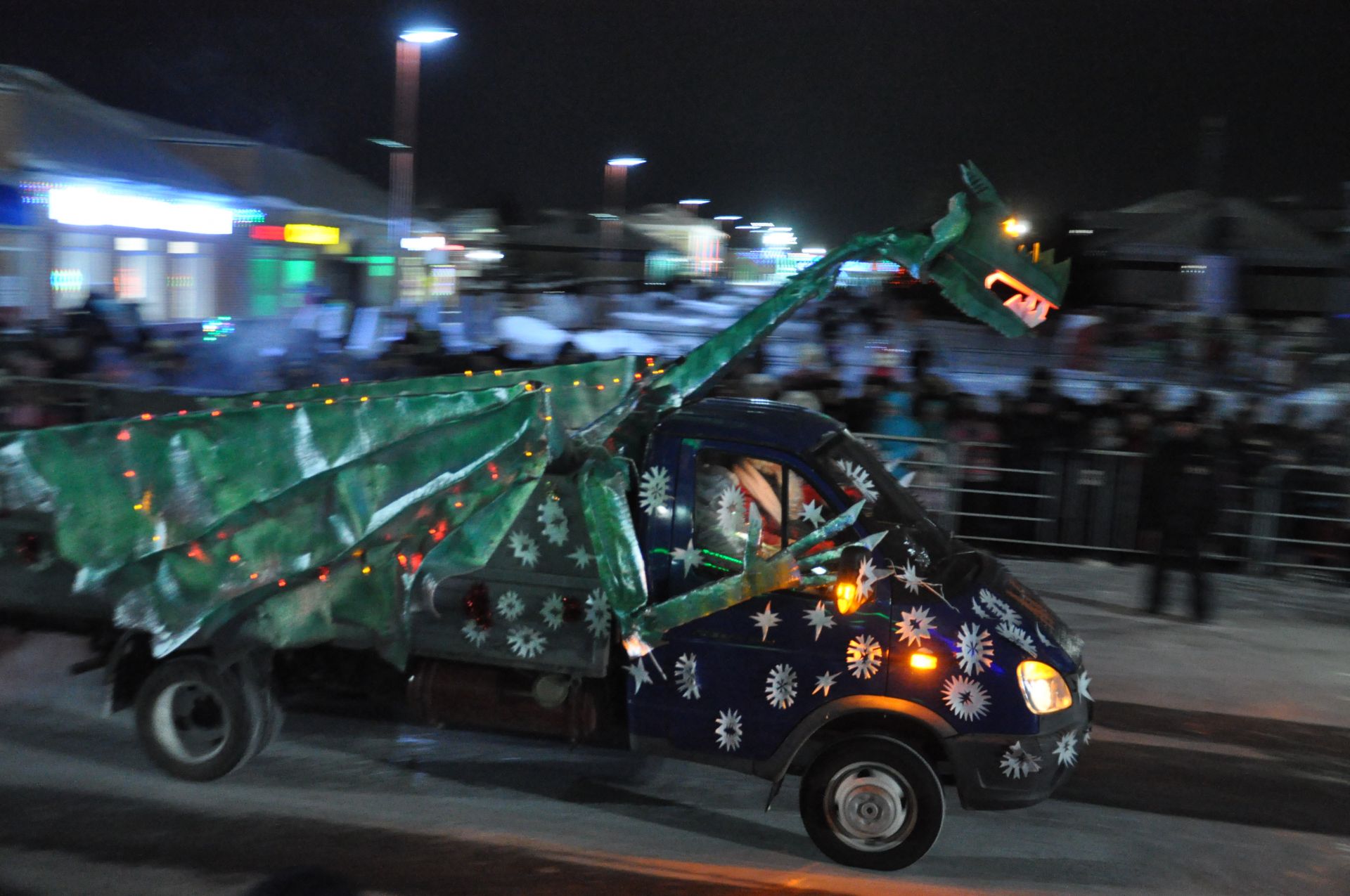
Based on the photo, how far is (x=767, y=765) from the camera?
18.1 ft

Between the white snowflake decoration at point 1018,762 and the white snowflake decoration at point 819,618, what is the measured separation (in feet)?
3.07

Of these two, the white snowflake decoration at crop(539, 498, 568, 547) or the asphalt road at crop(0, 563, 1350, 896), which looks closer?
the asphalt road at crop(0, 563, 1350, 896)

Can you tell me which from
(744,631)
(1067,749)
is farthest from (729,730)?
(1067,749)

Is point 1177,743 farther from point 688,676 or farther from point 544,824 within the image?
point 544,824

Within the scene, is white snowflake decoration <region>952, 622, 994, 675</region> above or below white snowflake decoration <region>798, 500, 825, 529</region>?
below

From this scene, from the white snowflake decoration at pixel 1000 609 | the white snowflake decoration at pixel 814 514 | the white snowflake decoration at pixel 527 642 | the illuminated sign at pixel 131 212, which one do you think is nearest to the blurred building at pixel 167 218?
the illuminated sign at pixel 131 212

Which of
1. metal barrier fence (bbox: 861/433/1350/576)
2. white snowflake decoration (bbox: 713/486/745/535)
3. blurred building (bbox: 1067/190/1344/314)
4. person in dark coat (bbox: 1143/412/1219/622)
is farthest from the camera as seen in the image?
blurred building (bbox: 1067/190/1344/314)

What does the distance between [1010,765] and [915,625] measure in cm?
73

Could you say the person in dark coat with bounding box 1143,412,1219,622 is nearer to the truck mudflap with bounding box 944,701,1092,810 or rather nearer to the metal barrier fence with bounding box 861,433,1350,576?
the metal barrier fence with bounding box 861,433,1350,576

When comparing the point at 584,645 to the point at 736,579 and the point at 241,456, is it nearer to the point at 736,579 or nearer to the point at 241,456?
the point at 736,579

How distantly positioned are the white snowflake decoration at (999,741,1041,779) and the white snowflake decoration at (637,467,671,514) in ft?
6.15

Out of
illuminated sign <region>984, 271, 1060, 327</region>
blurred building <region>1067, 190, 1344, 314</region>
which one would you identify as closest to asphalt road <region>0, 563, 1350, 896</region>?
illuminated sign <region>984, 271, 1060, 327</region>

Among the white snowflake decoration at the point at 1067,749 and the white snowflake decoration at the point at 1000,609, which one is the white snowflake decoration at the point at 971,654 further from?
the white snowflake decoration at the point at 1067,749

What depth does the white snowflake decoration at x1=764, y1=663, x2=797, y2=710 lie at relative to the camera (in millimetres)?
5449
